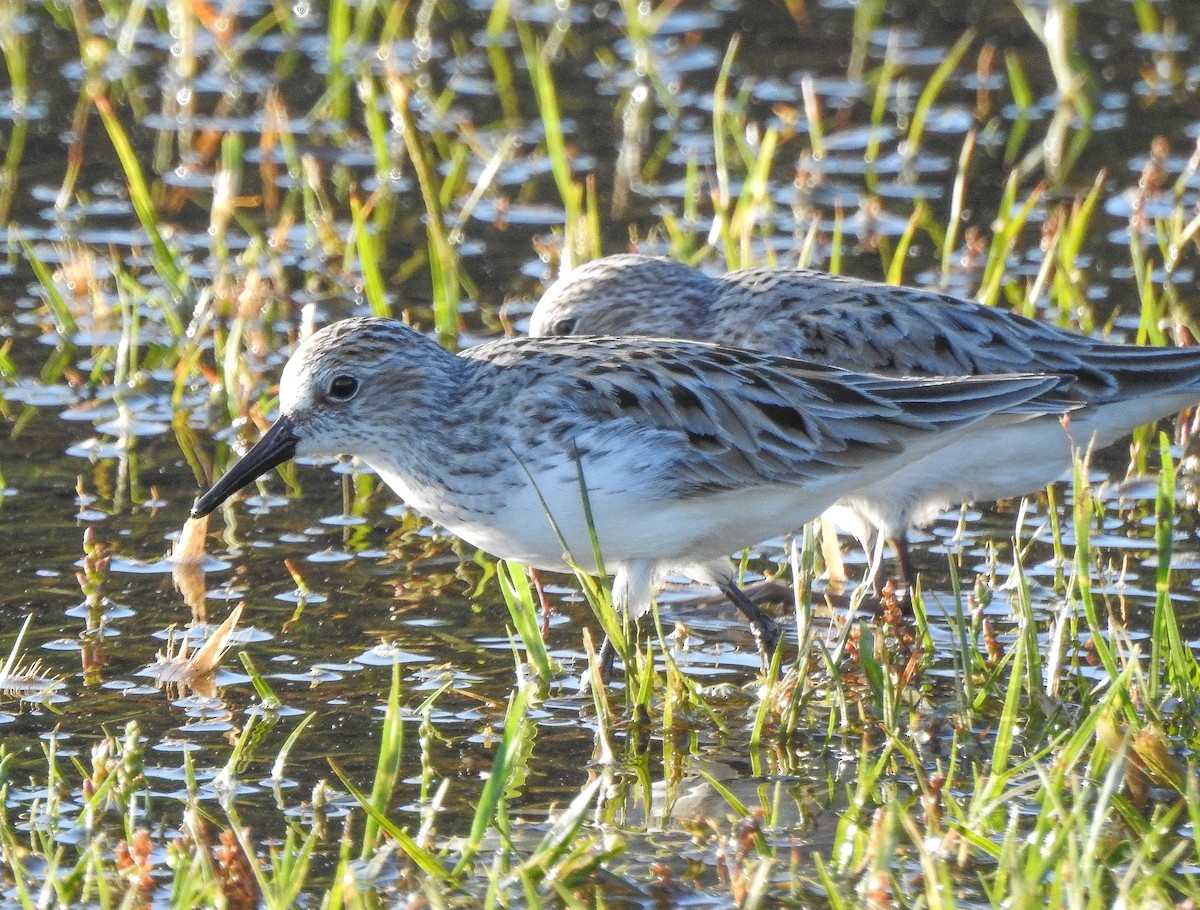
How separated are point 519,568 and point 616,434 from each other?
0.55 metres

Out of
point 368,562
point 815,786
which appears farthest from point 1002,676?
point 368,562

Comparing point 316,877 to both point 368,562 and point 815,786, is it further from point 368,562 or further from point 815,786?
point 368,562

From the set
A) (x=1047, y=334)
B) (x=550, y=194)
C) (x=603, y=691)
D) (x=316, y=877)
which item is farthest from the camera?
(x=550, y=194)

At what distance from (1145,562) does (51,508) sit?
3909 millimetres

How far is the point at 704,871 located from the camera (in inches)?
212

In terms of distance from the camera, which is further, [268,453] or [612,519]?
[268,453]

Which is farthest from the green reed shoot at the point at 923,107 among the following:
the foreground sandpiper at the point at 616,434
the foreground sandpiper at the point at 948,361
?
the foreground sandpiper at the point at 616,434

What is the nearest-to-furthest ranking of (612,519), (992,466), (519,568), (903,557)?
(612,519) < (519,568) < (992,466) < (903,557)

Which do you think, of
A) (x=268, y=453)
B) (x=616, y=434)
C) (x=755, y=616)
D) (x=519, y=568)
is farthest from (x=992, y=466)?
(x=268, y=453)

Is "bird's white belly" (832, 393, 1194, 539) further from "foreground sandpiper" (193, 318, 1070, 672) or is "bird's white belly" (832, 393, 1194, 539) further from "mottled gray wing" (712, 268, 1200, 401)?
"foreground sandpiper" (193, 318, 1070, 672)

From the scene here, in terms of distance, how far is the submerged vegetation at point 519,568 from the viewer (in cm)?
529

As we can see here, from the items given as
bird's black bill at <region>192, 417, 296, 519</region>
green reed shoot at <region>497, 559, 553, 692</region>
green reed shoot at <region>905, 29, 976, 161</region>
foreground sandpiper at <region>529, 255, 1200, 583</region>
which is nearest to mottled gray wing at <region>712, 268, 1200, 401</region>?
foreground sandpiper at <region>529, 255, 1200, 583</region>

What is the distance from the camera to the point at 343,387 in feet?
21.3

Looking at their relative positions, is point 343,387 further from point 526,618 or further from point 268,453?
point 526,618
